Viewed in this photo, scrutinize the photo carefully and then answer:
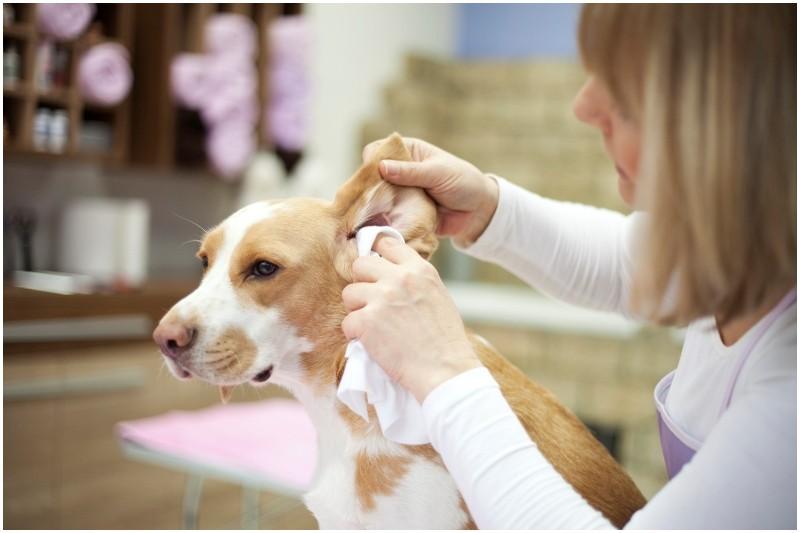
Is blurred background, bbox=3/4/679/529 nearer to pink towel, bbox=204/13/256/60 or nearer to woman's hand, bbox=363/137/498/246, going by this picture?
pink towel, bbox=204/13/256/60

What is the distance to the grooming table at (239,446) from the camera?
1813mm

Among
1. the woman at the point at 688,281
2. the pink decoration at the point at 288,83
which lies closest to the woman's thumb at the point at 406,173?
the woman at the point at 688,281

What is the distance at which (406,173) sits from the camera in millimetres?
860

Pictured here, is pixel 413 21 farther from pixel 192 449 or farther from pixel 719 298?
pixel 719 298

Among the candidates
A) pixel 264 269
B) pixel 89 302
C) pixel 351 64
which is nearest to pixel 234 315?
pixel 264 269

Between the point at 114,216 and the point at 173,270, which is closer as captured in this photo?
the point at 114,216

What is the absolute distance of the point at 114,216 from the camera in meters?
2.93

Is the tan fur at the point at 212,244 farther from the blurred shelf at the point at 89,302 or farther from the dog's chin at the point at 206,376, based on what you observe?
the blurred shelf at the point at 89,302

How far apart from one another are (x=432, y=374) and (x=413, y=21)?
4.45 meters

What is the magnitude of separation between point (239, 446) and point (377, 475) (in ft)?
3.97

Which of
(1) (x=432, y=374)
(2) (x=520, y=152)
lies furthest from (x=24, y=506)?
(2) (x=520, y=152)

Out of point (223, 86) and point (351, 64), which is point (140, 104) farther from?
point (351, 64)

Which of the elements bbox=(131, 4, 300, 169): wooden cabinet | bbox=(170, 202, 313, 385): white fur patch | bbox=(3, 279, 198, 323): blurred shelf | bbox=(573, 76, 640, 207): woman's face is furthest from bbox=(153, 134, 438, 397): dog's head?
bbox=(131, 4, 300, 169): wooden cabinet

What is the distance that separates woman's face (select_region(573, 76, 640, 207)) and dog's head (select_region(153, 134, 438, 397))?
0.69 ft
